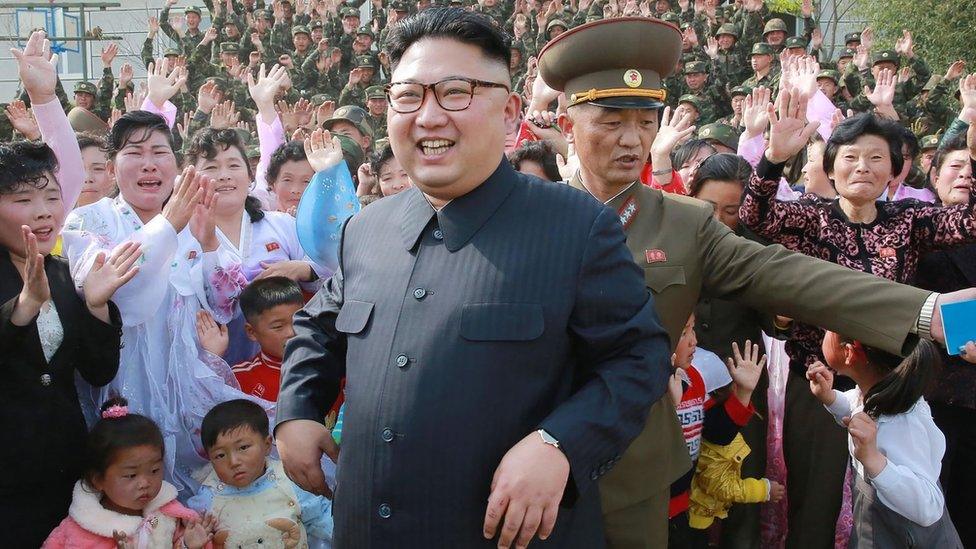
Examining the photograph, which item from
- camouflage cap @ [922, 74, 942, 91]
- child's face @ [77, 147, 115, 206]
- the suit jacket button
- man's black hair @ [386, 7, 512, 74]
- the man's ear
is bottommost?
the suit jacket button

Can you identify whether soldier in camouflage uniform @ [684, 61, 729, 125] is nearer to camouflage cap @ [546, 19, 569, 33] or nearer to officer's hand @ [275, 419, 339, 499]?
camouflage cap @ [546, 19, 569, 33]

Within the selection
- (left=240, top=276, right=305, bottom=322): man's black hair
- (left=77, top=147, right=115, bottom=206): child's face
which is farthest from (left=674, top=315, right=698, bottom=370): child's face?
(left=77, top=147, right=115, bottom=206): child's face

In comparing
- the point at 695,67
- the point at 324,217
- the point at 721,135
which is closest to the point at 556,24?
the point at 695,67

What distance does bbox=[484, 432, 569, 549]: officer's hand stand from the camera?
1.50 m

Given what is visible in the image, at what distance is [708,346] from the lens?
343 cm

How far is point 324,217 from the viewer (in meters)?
3.29

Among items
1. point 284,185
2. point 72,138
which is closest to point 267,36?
point 284,185

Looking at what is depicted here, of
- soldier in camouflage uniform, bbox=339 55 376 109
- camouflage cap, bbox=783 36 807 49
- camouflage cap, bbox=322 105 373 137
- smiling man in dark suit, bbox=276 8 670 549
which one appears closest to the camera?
smiling man in dark suit, bbox=276 8 670 549

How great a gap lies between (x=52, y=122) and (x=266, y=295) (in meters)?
0.85

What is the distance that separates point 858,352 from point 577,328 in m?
1.44

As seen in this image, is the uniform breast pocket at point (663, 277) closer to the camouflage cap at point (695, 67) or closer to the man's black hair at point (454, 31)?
the man's black hair at point (454, 31)

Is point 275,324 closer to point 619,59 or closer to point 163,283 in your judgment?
point 163,283

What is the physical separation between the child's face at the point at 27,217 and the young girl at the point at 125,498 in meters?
0.51

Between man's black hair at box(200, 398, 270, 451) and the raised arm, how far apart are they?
78 cm
